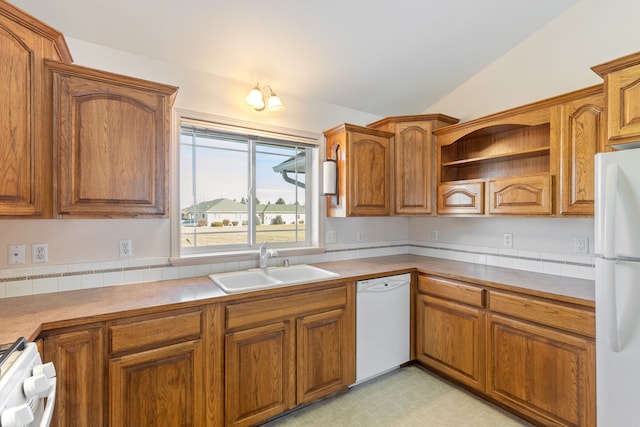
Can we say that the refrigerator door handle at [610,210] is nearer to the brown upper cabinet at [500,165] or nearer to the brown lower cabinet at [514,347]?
the brown lower cabinet at [514,347]

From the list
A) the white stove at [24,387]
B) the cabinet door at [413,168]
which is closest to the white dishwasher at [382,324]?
the cabinet door at [413,168]

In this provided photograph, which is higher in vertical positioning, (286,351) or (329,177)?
(329,177)

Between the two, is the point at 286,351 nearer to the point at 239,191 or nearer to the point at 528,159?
the point at 239,191

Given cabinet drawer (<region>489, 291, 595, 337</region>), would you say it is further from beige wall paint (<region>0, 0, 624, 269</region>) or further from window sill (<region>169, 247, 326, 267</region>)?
window sill (<region>169, 247, 326, 267</region>)

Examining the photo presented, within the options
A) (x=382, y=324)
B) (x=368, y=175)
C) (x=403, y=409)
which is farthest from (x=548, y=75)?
(x=403, y=409)

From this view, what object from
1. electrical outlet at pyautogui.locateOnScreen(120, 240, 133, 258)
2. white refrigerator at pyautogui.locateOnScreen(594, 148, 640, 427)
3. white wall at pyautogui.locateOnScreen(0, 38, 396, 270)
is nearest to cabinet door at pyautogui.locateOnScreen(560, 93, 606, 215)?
white refrigerator at pyautogui.locateOnScreen(594, 148, 640, 427)

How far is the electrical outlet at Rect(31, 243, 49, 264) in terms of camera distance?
1.76 m

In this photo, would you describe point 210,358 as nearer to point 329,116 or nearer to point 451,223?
point 329,116

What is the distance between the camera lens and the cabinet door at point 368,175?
2682 mm

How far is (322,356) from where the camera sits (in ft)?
7.01

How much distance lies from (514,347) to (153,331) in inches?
86.7

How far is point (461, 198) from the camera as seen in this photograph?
2568 mm

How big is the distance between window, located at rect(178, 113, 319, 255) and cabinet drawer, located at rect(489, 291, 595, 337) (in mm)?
1600

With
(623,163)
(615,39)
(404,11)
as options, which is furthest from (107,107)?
(615,39)
